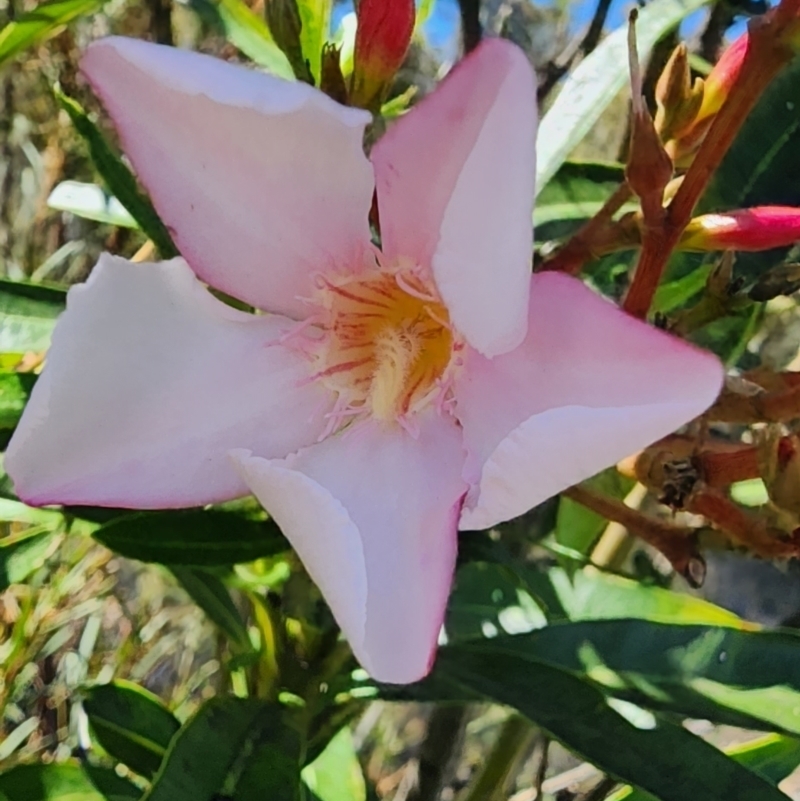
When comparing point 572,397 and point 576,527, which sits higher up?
point 572,397

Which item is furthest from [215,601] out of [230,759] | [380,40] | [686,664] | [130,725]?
[380,40]

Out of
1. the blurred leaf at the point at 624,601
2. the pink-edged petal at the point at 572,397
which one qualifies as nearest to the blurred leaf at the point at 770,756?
the blurred leaf at the point at 624,601

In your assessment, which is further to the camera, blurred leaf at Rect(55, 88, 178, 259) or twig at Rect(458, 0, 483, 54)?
twig at Rect(458, 0, 483, 54)

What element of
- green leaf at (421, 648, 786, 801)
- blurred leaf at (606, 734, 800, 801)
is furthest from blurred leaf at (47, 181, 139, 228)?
blurred leaf at (606, 734, 800, 801)

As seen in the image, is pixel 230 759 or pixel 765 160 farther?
pixel 765 160

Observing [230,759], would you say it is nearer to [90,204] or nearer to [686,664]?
[686,664]

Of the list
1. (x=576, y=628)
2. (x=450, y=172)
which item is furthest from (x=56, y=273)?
(x=450, y=172)

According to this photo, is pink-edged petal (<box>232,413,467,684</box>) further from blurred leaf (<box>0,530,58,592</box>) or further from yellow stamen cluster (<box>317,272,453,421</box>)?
blurred leaf (<box>0,530,58,592</box>)

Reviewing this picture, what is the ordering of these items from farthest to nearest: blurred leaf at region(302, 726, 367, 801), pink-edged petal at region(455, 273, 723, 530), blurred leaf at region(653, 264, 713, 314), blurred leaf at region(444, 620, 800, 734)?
blurred leaf at region(302, 726, 367, 801)
blurred leaf at region(653, 264, 713, 314)
blurred leaf at region(444, 620, 800, 734)
pink-edged petal at region(455, 273, 723, 530)
